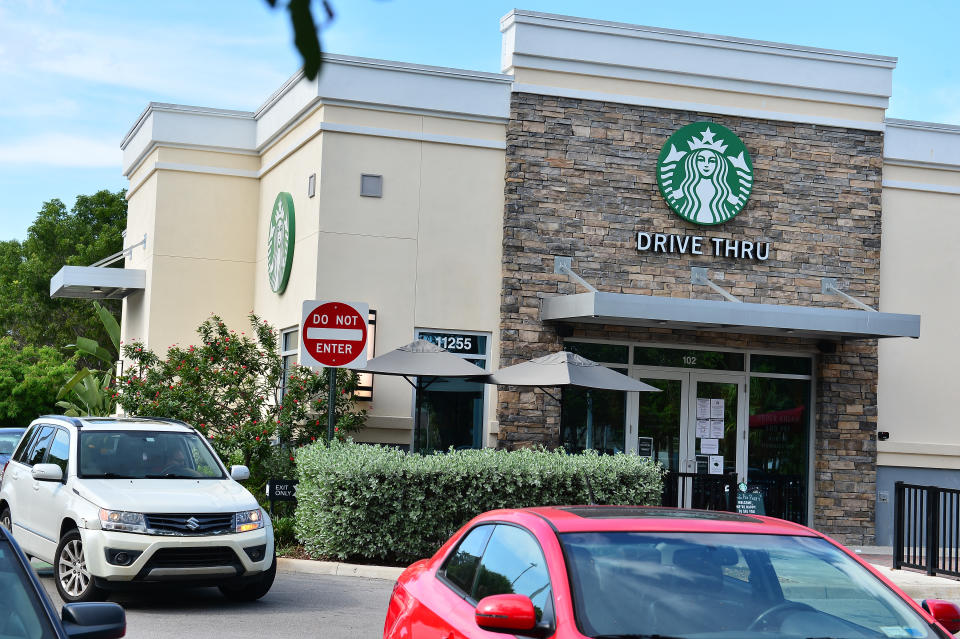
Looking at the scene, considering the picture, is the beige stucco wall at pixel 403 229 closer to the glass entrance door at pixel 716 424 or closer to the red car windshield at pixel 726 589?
the glass entrance door at pixel 716 424

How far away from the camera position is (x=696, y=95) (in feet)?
63.0

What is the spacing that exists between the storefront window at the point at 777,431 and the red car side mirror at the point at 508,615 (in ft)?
49.8

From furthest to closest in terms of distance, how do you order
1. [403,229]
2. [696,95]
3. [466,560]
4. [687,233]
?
[696,95] < [687,233] < [403,229] < [466,560]

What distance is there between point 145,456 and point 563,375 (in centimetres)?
599

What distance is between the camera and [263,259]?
21.9m

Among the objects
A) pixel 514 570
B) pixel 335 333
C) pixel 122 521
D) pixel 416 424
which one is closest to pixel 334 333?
pixel 335 333

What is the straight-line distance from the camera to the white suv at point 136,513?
10.4 metres

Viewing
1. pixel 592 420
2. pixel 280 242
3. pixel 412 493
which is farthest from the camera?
pixel 280 242

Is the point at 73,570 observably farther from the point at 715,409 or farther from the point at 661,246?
the point at 715,409

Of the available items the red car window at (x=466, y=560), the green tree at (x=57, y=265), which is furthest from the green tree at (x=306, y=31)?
the green tree at (x=57, y=265)

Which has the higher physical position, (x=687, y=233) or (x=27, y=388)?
(x=687, y=233)

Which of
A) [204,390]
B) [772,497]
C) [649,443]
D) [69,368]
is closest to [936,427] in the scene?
[772,497]

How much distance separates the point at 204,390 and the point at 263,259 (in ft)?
13.8

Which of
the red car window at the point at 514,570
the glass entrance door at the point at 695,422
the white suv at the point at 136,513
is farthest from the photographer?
the glass entrance door at the point at 695,422
